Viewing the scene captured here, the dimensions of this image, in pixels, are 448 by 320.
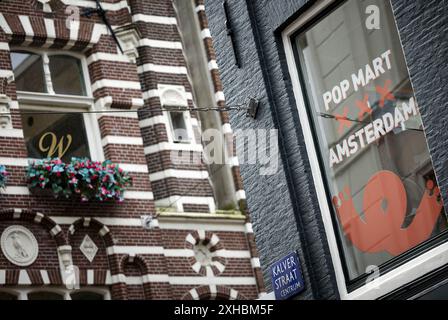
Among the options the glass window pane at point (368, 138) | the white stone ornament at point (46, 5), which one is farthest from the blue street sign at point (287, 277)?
the white stone ornament at point (46, 5)

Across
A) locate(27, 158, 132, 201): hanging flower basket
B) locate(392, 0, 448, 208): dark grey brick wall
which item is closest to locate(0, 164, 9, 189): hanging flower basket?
locate(27, 158, 132, 201): hanging flower basket

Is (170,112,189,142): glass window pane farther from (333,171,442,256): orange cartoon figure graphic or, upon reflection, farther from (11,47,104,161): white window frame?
(333,171,442,256): orange cartoon figure graphic

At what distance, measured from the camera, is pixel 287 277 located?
10836 mm

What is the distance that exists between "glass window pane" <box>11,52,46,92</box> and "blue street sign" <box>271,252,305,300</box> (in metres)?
8.24

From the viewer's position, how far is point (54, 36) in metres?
18.3

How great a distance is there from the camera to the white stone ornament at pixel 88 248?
57.7 ft

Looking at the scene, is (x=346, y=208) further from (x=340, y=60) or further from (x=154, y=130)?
(x=154, y=130)

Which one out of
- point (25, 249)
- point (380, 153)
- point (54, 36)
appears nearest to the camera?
point (380, 153)

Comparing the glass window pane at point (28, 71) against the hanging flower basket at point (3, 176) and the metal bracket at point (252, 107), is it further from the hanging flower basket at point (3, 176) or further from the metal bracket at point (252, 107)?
the metal bracket at point (252, 107)

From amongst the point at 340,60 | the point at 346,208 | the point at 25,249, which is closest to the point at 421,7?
the point at 340,60

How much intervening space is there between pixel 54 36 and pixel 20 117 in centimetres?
151

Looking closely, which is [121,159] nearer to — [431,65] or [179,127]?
[179,127]

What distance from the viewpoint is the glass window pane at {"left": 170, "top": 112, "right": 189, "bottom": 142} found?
19.7 metres

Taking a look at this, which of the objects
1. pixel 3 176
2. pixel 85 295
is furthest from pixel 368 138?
pixel 85 295
